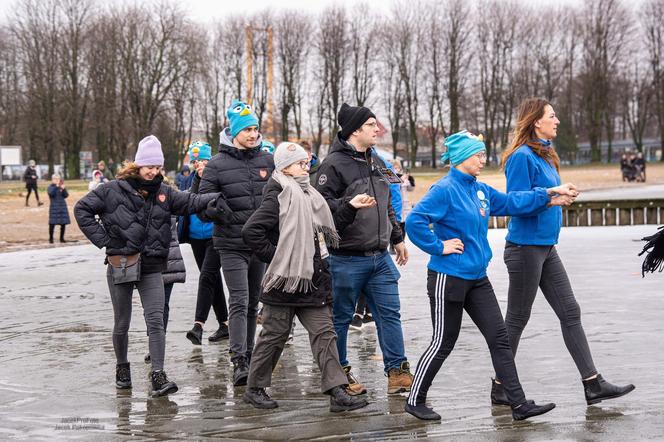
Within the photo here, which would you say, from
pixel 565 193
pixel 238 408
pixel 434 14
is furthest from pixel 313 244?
Result: pixel 434 14

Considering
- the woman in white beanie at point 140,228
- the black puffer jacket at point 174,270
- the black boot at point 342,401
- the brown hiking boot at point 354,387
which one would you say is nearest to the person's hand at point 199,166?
the black puffer jacket at point 174,270

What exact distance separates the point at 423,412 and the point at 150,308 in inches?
86.1

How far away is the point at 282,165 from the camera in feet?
21.2

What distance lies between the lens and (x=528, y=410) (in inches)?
225

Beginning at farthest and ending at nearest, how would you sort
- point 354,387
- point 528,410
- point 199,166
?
point 199,166, point 354,387, point 528,410

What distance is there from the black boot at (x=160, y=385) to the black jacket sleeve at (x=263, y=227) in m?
1.16

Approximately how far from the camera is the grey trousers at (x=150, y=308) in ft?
23.1

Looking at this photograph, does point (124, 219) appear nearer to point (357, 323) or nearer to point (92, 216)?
point (92, 216)

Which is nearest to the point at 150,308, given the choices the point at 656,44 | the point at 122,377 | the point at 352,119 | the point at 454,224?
the point at 122,377

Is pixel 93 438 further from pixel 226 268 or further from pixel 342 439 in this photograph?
pixel 226 268

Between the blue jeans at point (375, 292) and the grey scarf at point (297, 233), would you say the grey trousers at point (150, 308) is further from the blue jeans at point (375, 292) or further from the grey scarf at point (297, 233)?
the blue jeans at point (375, 292)

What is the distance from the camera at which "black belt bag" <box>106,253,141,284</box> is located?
22.7 ft

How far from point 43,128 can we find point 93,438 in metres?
64.8

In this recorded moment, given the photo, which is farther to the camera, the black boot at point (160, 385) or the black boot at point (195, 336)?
the black boot at point (195, 336)
